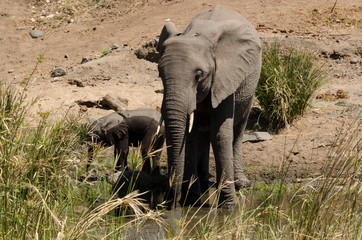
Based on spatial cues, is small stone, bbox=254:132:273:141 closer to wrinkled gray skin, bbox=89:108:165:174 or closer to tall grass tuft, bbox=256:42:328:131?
tall grass tuft, bbox=256:42:328:131

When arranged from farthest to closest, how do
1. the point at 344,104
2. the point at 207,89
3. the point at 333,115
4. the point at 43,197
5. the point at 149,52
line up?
the point at 149,52 < the point at 344,104 < the point at 333,115 < the point at 207,89 < the point at 43,197

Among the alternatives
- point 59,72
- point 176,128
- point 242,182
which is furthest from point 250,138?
point 59,72

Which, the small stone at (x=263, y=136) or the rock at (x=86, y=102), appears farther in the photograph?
the rock at (x=86, y=102)

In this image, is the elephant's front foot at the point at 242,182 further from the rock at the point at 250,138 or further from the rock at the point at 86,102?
the rock at the point at 86,102

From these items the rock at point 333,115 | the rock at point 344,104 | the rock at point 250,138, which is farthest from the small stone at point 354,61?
the rock at point 250,138

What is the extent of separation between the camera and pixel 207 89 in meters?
6.26

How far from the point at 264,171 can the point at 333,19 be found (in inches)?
321

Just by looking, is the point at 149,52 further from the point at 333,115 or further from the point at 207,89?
the point at 207,89

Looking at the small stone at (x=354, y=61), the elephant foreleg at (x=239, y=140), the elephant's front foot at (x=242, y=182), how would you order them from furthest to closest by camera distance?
the small stone at (x=354, y=61) → the elephant's front foot at (x=242, y=182) → the elephant foreleg at (x=239, y=140)

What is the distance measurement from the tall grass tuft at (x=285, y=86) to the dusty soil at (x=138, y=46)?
28cm

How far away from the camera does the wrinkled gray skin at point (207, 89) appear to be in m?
5.88

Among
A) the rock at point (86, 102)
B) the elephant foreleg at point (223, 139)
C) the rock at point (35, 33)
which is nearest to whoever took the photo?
the elephant foreleg at point (223, 139)

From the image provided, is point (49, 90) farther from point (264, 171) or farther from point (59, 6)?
point (59, 6)

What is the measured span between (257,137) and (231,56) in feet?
10.0
